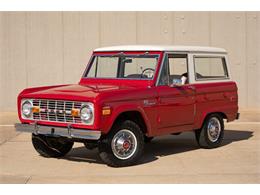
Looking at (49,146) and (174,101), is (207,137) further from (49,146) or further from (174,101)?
(49,146)

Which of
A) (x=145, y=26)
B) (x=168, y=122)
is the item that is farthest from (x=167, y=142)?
(x=145, y=26)

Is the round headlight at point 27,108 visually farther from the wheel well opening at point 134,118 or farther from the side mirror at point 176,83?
the side mirror at point 176,83

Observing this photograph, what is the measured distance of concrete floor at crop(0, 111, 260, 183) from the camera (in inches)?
298

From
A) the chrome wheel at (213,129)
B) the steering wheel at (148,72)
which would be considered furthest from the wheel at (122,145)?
the chrome wheel at (213,129)

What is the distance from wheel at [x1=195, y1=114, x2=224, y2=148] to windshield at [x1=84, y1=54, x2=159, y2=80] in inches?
65.6

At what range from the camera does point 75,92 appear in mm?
8461

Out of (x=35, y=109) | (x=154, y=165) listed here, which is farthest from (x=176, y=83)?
(x=35, y=109)

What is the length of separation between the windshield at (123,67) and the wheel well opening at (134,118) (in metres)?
0.75

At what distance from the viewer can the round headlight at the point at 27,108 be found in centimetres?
882

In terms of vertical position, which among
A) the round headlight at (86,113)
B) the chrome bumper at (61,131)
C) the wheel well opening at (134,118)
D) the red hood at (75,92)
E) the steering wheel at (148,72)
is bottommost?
the chrome bumper at (61,131)

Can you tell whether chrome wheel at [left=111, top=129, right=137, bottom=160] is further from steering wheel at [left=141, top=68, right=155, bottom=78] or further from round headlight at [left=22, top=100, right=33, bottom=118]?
round headlight at [left=22, top=100, right=33, bottom=118]

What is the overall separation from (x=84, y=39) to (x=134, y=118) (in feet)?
28.5

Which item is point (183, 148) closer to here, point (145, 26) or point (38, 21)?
point (145, 26)

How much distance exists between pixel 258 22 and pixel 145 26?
11.8ft
